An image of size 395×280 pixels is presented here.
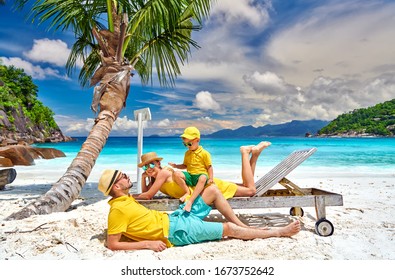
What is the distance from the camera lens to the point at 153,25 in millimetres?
6953

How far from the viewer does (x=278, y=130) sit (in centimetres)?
8744

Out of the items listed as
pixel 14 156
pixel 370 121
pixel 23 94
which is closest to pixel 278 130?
pixel 370 121

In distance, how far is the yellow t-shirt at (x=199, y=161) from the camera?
12.2 ft

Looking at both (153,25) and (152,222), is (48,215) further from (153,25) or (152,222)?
(153,25)

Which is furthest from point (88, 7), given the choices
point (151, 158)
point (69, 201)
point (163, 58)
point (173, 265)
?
point (173, 265)

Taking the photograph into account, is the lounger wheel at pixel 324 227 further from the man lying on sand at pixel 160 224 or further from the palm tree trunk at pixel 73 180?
the palm tree trunk at pixel 73 180

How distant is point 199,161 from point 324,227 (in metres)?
1.57

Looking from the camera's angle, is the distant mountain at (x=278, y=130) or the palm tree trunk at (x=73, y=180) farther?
the distant mountain at (x=278, y=130)

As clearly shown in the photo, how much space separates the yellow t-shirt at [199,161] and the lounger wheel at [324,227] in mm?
1369

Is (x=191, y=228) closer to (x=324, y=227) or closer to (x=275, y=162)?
(x=324, y=227)

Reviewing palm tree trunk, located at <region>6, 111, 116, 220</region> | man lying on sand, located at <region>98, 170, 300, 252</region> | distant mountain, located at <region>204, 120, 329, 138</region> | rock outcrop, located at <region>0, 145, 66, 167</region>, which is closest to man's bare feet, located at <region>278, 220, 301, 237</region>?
man lying on sand, located at <region>98, 170, 300, 252</region>

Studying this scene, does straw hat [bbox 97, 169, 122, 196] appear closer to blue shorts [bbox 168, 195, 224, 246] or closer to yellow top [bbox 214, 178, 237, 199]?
blue shorts [bbox 168, 195, 224, 246]

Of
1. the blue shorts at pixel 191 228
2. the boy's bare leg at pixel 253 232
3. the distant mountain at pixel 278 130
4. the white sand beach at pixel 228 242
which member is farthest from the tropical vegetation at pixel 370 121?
the blue shorts at pixel 191 228

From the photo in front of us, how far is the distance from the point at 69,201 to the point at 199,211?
241cm
